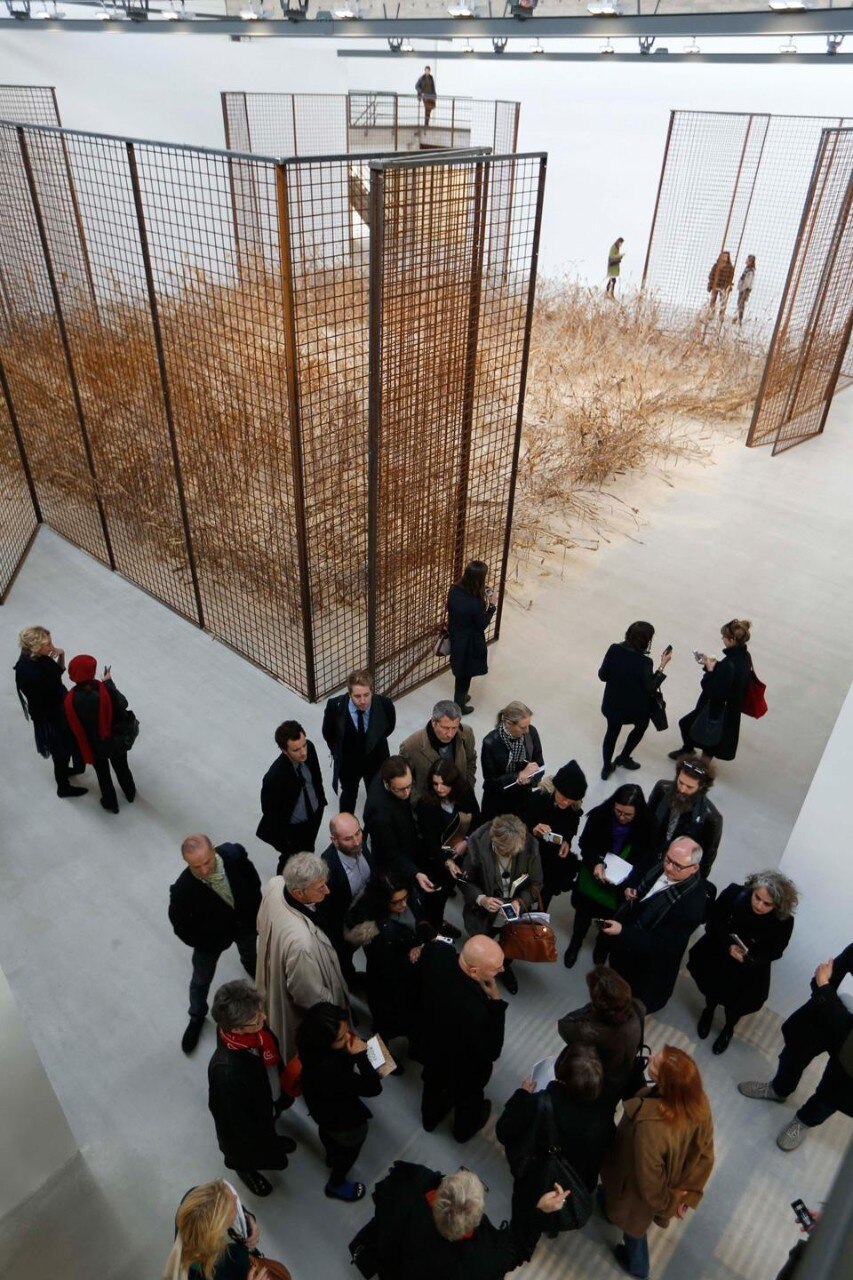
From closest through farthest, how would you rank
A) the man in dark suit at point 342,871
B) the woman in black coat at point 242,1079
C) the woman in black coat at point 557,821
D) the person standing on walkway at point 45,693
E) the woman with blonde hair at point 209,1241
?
the woman with blonde hair at point 209,1241, the woman in black coat at point 242,1079, the man in dark suit at point 342,871, the woman in black coat at point 557,821, the person standing on walkway at point 45,693

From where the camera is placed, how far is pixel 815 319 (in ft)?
29.9

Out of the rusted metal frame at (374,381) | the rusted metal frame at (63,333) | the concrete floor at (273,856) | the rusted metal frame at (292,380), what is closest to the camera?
the concrete floor at (273,856)

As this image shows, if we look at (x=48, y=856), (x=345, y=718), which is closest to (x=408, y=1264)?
(x=345, y=718)

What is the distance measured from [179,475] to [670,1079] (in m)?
4.53

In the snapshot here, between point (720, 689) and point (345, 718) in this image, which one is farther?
point (720, 689)

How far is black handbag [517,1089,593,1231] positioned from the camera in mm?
2316

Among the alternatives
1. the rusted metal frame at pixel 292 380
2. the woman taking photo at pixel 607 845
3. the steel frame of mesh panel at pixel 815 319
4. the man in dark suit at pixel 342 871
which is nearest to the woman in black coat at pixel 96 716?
the rusted metal frame at pixel 292 380

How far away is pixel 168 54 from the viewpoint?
1345 cm

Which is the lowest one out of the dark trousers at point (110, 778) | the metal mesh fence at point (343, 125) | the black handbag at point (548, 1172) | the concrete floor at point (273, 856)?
the concrete floor at point (273, 856)

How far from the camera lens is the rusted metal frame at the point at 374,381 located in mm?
3877

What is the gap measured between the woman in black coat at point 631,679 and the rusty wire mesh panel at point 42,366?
4356mm

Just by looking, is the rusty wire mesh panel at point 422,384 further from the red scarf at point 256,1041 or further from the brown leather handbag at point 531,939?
the red scarf at point 256,1041

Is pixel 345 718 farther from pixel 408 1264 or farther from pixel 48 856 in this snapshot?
pixel 408 1264

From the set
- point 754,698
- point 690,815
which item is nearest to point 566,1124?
point 690,815
